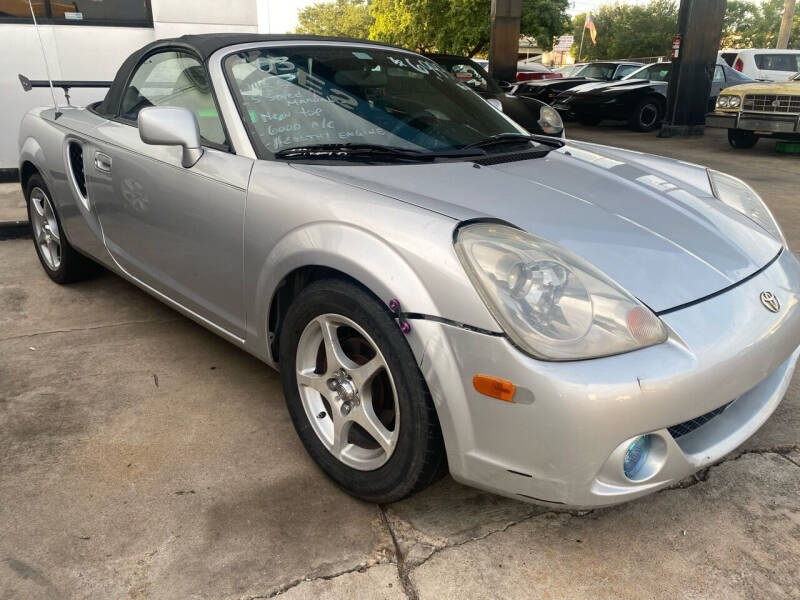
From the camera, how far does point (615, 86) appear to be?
13219 mm

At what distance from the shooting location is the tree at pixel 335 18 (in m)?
79.4

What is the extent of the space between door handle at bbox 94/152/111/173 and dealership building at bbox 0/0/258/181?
4.94 metres

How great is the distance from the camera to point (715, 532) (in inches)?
77.5

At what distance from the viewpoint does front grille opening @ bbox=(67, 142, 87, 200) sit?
338 centimetres

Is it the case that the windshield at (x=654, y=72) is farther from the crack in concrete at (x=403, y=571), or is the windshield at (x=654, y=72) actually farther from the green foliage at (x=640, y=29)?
the green foliage at (x=640, y=29)

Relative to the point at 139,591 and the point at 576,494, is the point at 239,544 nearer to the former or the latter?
the point at 139,591

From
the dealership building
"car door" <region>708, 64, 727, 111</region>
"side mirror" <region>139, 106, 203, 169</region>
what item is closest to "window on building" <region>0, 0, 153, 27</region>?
the dealership building

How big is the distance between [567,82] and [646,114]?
2.35 meters

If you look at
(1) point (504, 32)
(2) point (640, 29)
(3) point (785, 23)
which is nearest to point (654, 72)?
(1) point (504, 32)

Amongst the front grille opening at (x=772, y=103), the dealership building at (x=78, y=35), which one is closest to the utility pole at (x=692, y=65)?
the front grille opening at (x=772, y=103)

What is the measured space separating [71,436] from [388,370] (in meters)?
1.38

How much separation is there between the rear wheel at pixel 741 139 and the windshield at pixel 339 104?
941cm

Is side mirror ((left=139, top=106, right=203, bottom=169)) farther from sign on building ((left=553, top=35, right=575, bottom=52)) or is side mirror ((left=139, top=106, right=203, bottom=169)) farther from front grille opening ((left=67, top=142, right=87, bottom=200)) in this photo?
sign on building ((left=553, top=35, right=575, bottom=52))

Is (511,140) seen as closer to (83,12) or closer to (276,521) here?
(276,521)
